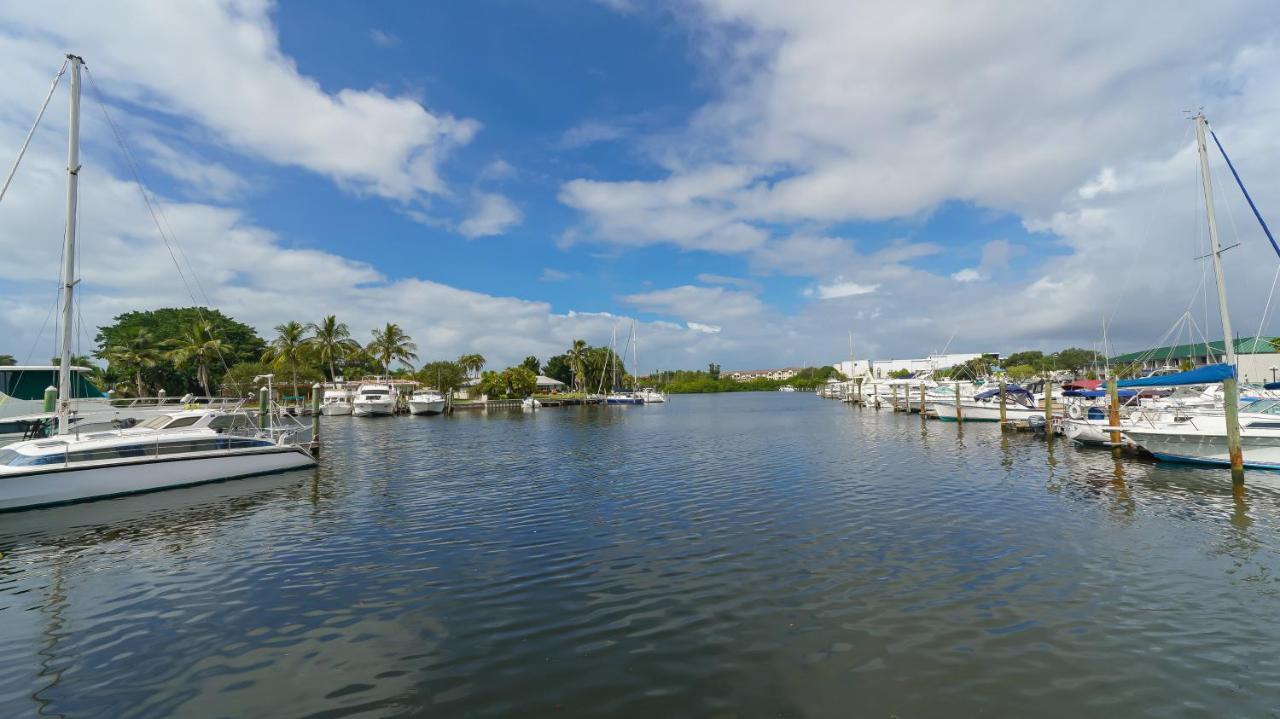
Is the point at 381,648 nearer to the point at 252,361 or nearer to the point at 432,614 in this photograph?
the point at 432,614

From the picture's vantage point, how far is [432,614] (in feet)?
31.7

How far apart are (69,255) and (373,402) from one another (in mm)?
60047

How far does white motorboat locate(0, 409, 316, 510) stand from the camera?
18.1m

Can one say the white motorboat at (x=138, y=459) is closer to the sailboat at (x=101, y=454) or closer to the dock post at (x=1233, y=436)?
the sailboat at (x=101, y=454)

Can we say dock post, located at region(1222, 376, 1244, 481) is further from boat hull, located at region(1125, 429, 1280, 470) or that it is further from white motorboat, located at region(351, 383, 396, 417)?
white motorboat, located at region(351, 383, 396, 417)

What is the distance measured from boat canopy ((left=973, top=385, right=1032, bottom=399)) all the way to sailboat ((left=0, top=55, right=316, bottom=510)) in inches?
2015

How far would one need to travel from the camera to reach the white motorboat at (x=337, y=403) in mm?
81812

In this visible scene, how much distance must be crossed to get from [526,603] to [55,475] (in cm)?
1886

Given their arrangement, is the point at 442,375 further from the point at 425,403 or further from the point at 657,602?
the point at 657,602

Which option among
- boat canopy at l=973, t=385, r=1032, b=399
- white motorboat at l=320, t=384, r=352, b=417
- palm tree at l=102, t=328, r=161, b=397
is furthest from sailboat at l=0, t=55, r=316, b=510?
white motorboat at l=320, t=384, r=352, b=417

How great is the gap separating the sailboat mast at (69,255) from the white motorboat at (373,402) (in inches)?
2304

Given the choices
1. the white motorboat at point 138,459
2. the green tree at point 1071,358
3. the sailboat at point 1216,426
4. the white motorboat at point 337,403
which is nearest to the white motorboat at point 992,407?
the sailboat at point 1216,426

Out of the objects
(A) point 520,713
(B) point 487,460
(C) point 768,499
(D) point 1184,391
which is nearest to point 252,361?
(B) point 487,460

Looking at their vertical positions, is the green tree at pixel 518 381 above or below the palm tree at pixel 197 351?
below
